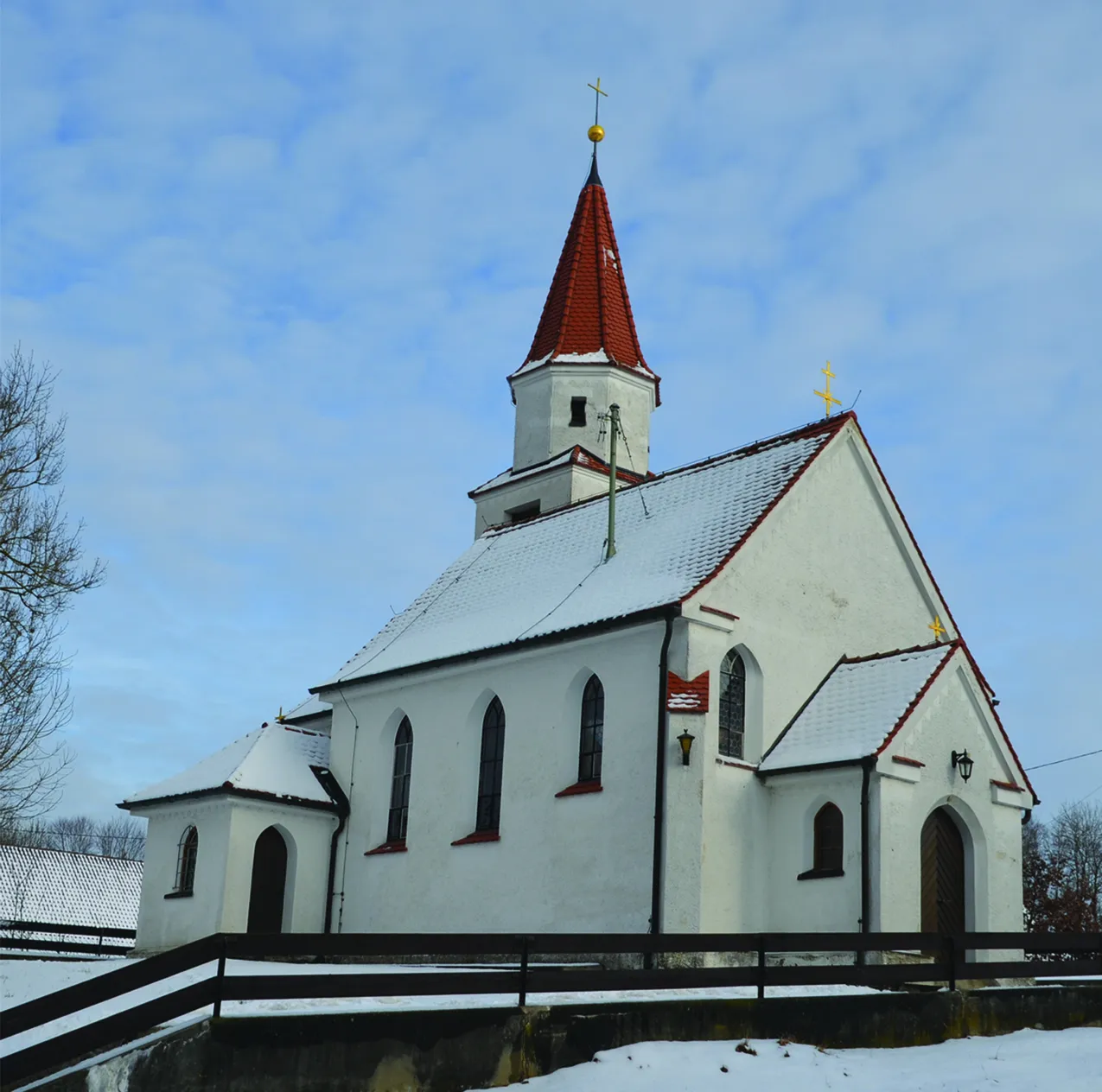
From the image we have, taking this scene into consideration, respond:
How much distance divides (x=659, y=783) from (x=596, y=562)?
6.39 m

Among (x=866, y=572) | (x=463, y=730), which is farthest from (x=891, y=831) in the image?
(x=463, y=730)

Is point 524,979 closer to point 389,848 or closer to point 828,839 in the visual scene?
point 828,839

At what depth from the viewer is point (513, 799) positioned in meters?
25.5

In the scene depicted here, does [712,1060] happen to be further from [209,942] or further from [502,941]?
[209,942]

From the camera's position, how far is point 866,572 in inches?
1045

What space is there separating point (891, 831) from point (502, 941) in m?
9.65

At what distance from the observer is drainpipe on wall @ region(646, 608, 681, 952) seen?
21.9 meters

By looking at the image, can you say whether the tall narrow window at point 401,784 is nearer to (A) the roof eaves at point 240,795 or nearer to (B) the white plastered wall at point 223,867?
(A) the roof eaves at point 240,795

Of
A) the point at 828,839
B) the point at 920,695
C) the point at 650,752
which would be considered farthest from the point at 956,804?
the point at 650,752

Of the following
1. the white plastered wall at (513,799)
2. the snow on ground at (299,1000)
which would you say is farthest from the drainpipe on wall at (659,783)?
the snow on ground at (299,1000)

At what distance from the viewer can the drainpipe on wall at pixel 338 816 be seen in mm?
29250

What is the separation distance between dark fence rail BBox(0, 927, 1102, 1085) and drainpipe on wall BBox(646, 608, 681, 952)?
580cm

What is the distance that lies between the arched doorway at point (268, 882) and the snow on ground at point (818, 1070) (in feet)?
54.1

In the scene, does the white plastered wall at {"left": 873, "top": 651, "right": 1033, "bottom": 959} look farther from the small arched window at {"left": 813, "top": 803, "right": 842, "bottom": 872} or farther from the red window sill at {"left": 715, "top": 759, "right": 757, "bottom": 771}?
the red window sill at {"left": 715, "top": 759, "right": 757, "bottom": 771}
